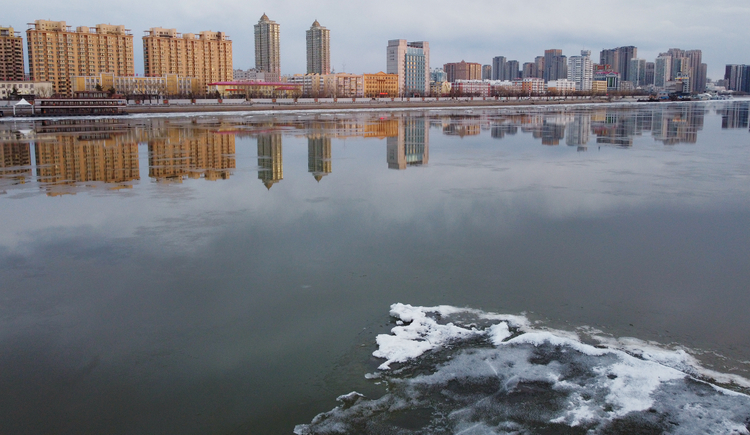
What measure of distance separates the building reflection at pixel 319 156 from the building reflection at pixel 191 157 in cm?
187

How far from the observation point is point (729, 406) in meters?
3.64

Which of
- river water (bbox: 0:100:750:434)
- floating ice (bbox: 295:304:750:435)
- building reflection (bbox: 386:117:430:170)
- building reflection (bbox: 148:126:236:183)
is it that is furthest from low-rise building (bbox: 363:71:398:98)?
floating ice (bbox: 295:304:750:435)

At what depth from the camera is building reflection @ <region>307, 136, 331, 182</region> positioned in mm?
13137

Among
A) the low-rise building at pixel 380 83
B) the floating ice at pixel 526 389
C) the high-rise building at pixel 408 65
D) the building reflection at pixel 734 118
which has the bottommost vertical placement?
the floating ice at pixel 526 389

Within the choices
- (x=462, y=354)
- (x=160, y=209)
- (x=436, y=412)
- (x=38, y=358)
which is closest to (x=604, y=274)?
(x=462, y=354)

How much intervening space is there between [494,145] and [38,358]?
54.6 feet

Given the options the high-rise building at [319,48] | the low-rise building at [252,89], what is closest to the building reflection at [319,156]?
the low-rise building at [252,89]

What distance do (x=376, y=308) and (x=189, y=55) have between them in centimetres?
11187

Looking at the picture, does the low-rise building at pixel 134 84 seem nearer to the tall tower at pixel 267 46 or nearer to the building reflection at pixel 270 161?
the tall tower at pixel 267 46

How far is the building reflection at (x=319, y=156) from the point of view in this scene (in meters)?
13.1

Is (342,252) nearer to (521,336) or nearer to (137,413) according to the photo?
(521,336)

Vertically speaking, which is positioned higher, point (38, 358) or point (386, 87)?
point (386, 87)

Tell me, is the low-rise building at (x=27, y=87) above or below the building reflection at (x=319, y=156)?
above

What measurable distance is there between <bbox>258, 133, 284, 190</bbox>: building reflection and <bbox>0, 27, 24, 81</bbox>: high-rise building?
350 ft
